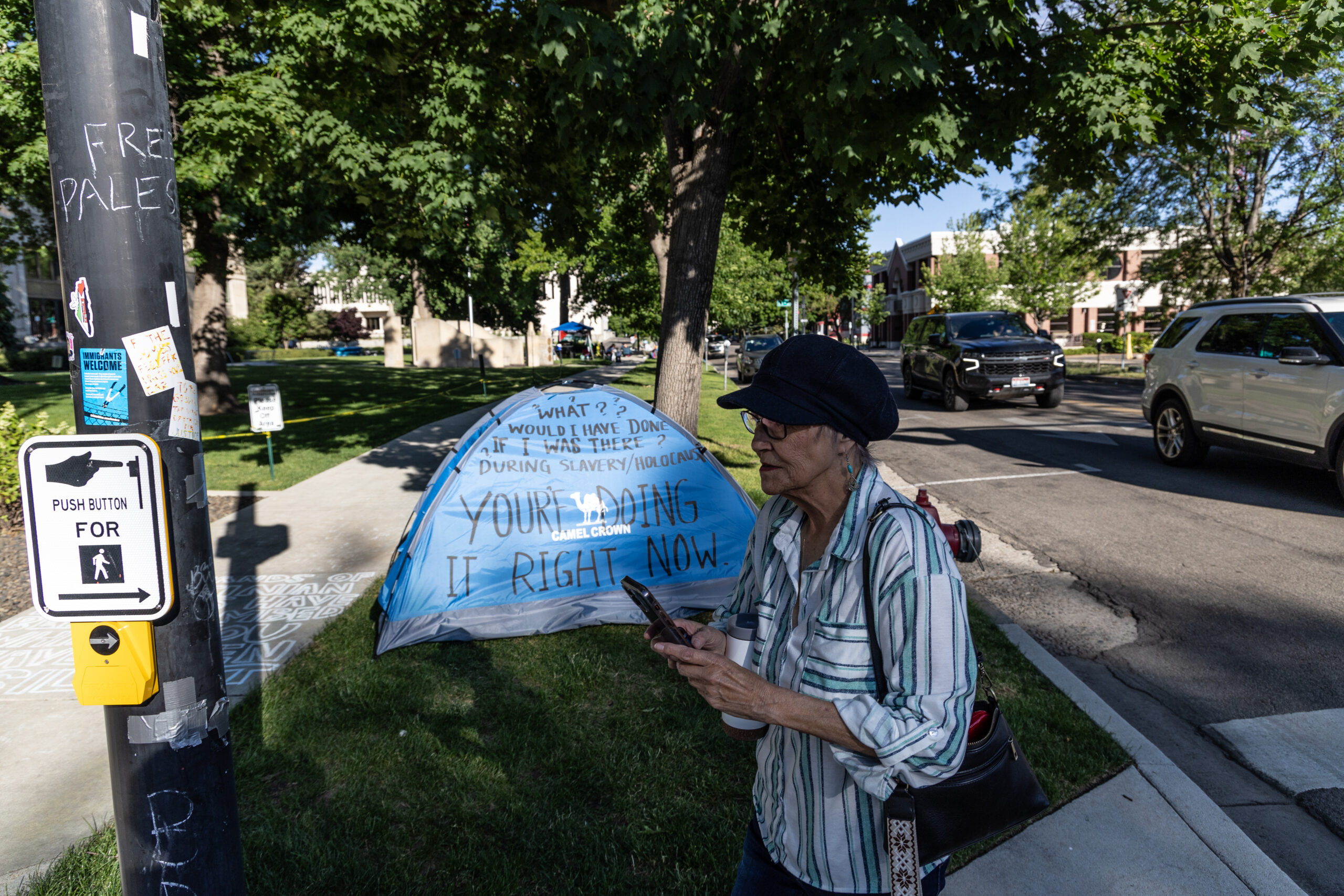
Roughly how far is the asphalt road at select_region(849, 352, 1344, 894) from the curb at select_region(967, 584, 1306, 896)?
0.12 metres

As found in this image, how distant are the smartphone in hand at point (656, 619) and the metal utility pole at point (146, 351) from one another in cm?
94

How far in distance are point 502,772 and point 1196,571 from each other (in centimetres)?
522

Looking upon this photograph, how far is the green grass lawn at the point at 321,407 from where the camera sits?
11.5 m

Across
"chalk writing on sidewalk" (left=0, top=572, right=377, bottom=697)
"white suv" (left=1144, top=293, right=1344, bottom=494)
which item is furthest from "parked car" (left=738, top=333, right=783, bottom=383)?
"chalk writing on sidewalk" (left=0, top=572, right=377, bottom=697)

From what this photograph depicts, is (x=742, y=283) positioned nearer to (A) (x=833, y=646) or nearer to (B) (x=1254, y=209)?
(B) (x=1254, y=209)

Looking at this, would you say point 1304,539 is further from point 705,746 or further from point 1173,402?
point 705,746

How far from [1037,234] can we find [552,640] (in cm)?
3412

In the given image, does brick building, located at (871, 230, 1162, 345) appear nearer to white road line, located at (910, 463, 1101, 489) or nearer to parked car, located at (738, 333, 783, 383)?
parked car, located at (738, 333, 783, 383)

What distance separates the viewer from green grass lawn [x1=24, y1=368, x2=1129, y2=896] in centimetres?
286

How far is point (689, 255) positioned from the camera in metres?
7.93

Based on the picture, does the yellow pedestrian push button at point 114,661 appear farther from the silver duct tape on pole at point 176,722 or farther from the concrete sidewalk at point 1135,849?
the concrete sidewalk at point 1135,849

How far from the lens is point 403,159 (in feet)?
26.8

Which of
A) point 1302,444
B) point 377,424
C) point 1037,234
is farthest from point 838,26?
point 1037,234

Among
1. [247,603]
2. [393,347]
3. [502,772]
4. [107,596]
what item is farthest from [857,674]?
[393,347]
